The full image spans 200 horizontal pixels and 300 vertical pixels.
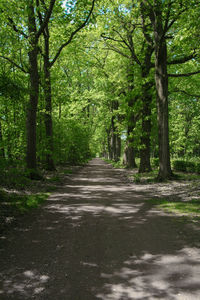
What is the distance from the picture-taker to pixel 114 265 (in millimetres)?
3844

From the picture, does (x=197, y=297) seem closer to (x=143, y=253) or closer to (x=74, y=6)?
(x=143, y=253)

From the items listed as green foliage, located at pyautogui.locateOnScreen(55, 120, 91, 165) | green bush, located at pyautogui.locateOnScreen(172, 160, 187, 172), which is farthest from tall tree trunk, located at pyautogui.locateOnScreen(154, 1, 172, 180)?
green foliage, located at pyautogui.locateOnScreen(55, 120, 91, 165)

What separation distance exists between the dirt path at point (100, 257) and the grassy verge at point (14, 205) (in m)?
0.47

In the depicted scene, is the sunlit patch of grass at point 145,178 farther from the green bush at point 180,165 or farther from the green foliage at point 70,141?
the green foliage at point 70,141

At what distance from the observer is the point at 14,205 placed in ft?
25.1

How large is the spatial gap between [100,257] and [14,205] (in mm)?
4629

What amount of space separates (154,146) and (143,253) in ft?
118

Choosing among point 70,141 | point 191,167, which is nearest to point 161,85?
point 191,167

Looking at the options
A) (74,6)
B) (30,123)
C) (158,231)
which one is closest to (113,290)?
(158,231)

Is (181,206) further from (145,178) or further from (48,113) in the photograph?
(48,113)

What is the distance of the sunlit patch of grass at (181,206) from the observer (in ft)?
23.2

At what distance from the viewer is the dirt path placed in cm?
312

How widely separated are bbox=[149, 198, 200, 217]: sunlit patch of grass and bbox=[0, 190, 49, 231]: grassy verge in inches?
182

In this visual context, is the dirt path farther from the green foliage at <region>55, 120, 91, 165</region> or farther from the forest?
the green foliage at <region>55, 120, 91, 165</region>
